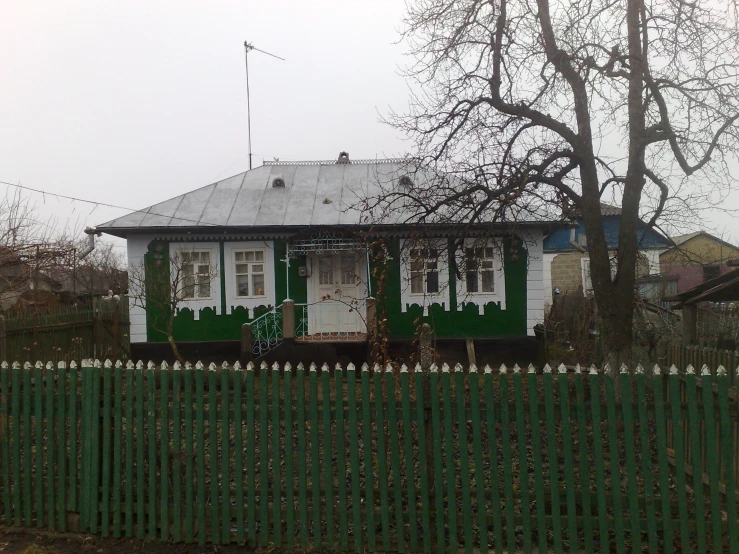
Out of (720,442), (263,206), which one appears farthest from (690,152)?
(263,206)

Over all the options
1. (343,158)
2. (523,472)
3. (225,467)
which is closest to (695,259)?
(523,472)

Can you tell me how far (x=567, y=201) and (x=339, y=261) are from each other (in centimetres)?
828

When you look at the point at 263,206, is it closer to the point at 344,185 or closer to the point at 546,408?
the point at 344,185

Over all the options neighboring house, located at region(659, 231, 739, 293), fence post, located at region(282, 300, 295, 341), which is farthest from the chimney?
neighboring house, located at region(659, 231, 739, 293)

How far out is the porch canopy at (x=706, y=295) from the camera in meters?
6.32

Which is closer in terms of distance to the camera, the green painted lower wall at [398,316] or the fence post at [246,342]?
the fence post at [246,342]

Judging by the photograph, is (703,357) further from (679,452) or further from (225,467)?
(225,467)

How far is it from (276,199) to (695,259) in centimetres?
1052

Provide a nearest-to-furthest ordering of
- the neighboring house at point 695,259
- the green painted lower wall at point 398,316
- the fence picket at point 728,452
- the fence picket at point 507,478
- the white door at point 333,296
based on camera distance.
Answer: the fence picket at point 728,452 → the fence picket at point 507,478 → the neighboring house at point 695,259 → the green painted lower wall at point 398,316 → the white door at point 333,296

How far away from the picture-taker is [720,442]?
430cm

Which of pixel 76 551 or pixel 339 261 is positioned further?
pixel 339 261

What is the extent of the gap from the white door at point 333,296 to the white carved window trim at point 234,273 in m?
1.03

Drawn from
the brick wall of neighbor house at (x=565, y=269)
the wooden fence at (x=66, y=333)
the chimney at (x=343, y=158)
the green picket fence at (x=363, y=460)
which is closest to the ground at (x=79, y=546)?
the green picket fence at (x=363, y=460)

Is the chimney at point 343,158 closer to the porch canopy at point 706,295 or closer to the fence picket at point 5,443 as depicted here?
the porch canopy at point 706,295
